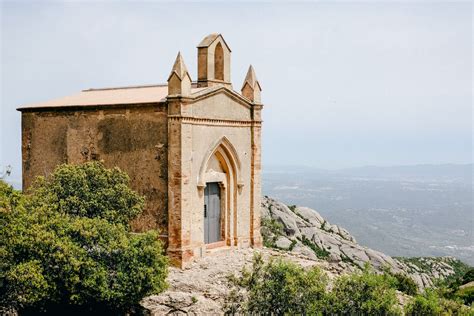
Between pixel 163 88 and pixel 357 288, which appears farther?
pixel 163 88

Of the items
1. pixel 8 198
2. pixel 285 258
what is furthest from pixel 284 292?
pixel 8 198

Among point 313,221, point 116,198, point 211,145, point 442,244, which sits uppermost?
point 211,145

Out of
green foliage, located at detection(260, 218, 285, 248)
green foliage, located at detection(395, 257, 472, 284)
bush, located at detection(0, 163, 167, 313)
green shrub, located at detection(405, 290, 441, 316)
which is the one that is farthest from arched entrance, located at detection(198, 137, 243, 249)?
green foliage, located at detection(395, 257, 472, 284)

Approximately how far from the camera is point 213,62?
27.6 metres

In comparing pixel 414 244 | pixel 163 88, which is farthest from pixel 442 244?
pixel 163 88

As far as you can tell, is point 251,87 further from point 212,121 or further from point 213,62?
point 212,121

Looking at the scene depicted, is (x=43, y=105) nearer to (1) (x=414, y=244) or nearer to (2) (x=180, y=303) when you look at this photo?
(2) (x=180, y=303)

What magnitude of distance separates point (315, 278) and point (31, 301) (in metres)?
8.87

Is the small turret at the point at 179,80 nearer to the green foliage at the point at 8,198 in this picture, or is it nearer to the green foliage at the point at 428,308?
the green foliage at the point at 8,198

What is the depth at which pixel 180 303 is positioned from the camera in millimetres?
22172

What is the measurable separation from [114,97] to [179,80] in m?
4.46

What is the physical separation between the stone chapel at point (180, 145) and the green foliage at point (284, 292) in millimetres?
4892

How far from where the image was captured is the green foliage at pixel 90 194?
22250 mm

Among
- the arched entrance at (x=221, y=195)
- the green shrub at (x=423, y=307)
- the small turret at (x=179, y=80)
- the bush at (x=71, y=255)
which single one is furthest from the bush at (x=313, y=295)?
the small turret at (x=179, y=80)
